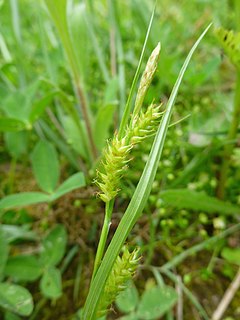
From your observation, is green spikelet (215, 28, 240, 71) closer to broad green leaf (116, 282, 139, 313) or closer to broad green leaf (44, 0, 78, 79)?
broad green leaf (44, 0, 78, 79)

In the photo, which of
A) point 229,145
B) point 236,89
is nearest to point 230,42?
point 236,89

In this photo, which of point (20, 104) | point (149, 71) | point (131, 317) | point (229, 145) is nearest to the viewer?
point (149, 71)

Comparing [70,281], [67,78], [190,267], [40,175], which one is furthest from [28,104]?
[190,267]

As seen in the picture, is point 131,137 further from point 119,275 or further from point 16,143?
point 16,143

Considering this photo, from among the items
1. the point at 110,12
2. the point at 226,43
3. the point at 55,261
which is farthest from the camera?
the point at 110,12

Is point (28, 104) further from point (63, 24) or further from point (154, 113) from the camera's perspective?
point (154, 113)

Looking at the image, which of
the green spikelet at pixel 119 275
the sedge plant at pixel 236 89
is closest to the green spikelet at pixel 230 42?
the sedge plant at pixel 236 89
